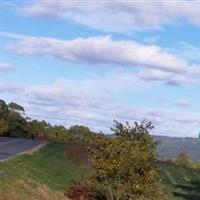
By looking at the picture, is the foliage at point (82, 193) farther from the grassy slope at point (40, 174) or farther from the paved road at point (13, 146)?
the paved road at point (13, 146)

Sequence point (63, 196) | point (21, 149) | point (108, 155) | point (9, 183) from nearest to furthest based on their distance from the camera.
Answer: point (108, 155), point (9, 183), point (63, 196), point (21, 149)

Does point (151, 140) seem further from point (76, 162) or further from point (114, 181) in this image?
point (76, 162)

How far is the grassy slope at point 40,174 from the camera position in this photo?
65.3 feet

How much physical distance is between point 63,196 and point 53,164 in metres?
4.97

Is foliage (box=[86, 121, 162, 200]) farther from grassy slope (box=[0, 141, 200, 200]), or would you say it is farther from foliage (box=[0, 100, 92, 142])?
foliage (box=[0, 100, 92, 142])

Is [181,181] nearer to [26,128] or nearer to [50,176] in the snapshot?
[50,176]

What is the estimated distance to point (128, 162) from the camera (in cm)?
1817

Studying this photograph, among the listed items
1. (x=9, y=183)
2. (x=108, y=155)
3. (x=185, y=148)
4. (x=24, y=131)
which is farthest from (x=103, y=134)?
(x=185, y=148)

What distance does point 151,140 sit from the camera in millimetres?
18578

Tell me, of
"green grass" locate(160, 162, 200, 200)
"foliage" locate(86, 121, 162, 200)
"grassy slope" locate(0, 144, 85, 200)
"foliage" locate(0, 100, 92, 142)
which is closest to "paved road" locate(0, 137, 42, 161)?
"grassy slope" locate(0, 144, 85, 200)

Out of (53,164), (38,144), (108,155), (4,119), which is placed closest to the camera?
(108,155)

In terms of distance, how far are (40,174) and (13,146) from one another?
665 cm

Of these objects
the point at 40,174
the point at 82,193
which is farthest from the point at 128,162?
the point at 40,174

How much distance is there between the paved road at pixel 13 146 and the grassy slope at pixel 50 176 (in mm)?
761
